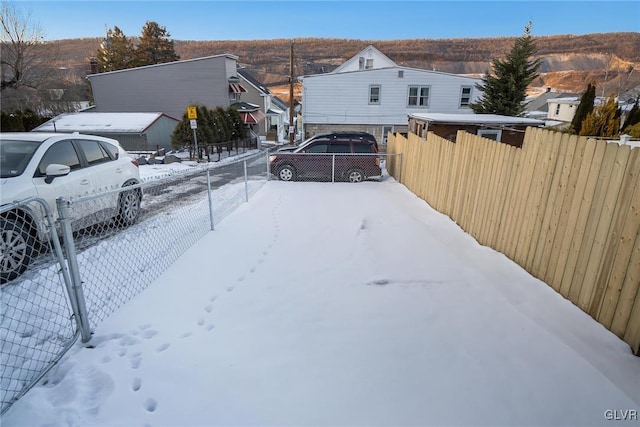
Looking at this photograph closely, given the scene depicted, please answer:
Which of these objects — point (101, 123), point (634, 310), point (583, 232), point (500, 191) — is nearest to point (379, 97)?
point (101, 123)

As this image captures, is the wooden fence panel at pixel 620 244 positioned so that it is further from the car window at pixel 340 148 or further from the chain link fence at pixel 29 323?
the car window at pixel 340 148

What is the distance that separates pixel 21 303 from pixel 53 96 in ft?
135

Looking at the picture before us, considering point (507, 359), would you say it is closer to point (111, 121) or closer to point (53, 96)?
point (111, 121)

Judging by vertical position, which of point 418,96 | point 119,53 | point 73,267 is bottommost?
point 73,267

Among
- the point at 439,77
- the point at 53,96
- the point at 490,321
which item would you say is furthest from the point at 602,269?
the point at 53,96

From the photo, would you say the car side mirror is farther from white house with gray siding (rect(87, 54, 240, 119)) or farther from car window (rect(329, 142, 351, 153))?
white house with gray siding (rect(87, 54, 240, 119))

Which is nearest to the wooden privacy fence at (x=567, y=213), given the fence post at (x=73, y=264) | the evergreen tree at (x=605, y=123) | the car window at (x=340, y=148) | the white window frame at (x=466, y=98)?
the fence post at (x=73, y=264)

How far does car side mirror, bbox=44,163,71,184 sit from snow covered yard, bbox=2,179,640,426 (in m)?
1.89

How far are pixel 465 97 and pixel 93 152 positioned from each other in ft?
77.2

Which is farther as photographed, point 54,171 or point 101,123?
point 101,123

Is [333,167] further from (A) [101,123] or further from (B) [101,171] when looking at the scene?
(A) [101,123]

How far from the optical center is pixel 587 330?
10.1ft

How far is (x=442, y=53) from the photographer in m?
93.9

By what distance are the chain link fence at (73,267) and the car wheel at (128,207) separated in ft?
0.06
